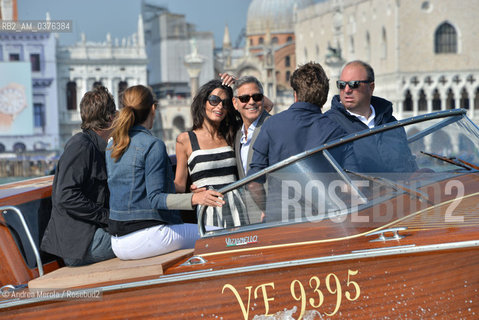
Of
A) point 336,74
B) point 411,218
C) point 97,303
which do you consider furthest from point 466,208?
point 336,74

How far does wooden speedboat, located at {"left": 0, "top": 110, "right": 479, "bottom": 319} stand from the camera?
288 centimetres

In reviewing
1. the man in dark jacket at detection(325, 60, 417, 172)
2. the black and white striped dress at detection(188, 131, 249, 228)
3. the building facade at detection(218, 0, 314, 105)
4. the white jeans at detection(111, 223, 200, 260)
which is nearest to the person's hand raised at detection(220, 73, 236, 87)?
the black and white striped dress at detection(188, 131, 249, 228)

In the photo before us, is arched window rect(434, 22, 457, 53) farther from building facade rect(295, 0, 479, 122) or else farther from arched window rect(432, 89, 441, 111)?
arched window rect(432, 89, 441, 111)

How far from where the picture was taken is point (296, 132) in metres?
3.35

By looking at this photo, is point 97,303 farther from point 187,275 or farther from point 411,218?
point 411,218

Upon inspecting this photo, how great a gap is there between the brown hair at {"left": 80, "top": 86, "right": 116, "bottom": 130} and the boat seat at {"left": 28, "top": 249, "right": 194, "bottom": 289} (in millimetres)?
641

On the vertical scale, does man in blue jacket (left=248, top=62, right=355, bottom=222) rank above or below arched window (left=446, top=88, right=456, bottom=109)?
below

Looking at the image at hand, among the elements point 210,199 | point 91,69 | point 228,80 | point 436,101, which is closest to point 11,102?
point 91,69

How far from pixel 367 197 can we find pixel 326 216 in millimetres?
177

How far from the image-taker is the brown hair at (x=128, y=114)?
10.8 ft

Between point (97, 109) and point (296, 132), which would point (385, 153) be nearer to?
point (296, 132)

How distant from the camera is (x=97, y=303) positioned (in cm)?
320

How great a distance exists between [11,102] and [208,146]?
40507mm

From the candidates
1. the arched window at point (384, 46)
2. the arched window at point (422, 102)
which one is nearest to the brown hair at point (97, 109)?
the arched window at point (422, 102)
